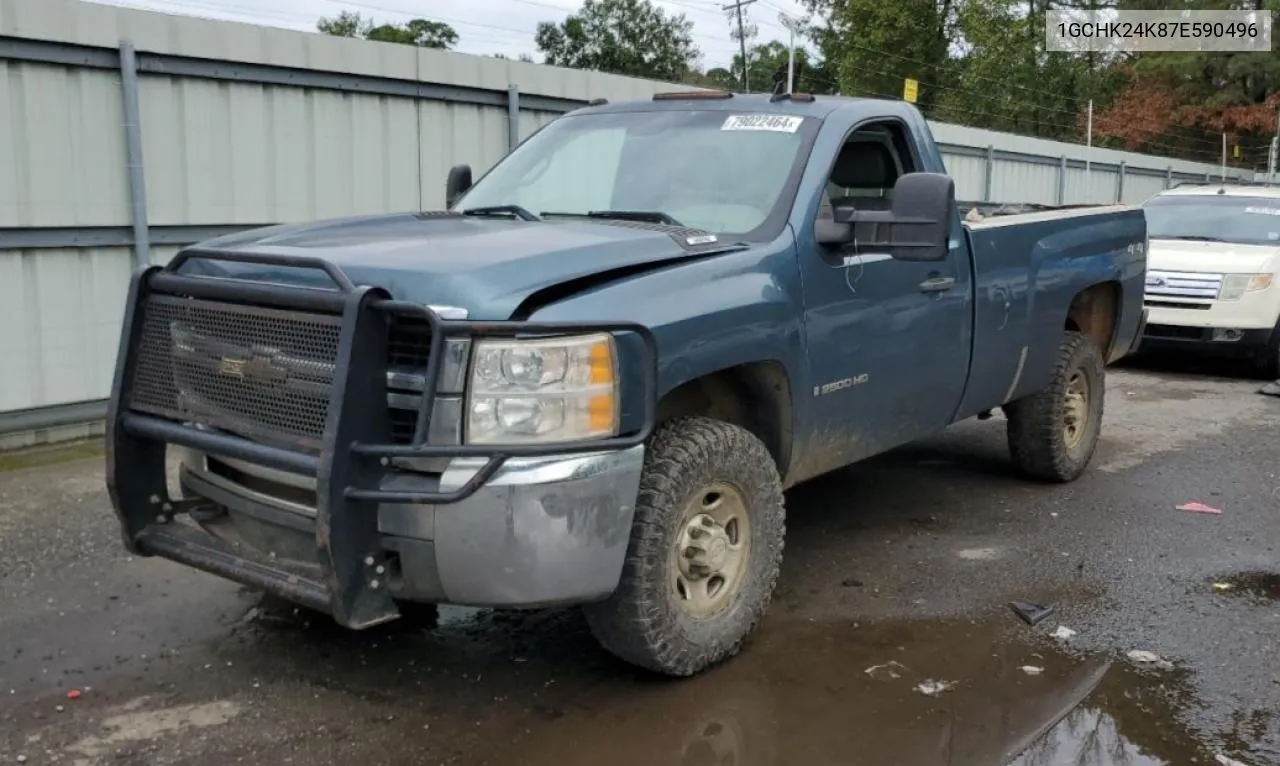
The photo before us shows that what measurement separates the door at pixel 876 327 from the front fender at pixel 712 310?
0.14 meters

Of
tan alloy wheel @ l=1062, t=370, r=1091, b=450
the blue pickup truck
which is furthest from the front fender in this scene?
tan alloy wheel @ l=1062, t=370, r=1091, b=450

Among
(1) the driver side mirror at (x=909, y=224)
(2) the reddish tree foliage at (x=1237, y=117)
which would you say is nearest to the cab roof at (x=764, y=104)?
(1) the driver side mirror at (x=909, y=224)

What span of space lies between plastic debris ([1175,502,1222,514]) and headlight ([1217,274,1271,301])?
4.62m

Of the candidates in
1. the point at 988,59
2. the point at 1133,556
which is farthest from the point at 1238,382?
the point at 988,59

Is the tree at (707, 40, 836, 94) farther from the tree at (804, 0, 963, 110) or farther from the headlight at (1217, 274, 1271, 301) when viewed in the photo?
the headlight at (1217, 274, 1271, 301)

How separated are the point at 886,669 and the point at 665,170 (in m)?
2.17

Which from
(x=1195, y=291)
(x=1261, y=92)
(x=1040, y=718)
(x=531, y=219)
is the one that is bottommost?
(x=1040, y=718)

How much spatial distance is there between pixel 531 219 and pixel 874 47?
49.3 meters

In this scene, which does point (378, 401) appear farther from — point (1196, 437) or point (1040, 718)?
point (1196, 437)

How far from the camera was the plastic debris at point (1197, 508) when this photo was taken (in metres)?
6.38

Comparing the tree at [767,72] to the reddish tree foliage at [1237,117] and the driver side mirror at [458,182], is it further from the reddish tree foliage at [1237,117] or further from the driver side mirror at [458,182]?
the driver side mirror at [458,182]

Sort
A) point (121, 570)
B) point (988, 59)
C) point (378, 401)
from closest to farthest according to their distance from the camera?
point (378, 401) < point (121, 570) < point (988, 59)

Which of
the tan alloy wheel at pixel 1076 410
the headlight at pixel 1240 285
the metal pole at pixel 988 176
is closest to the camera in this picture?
the tan alloy wheel at pixel 1076 410

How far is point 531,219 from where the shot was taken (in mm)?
4746
